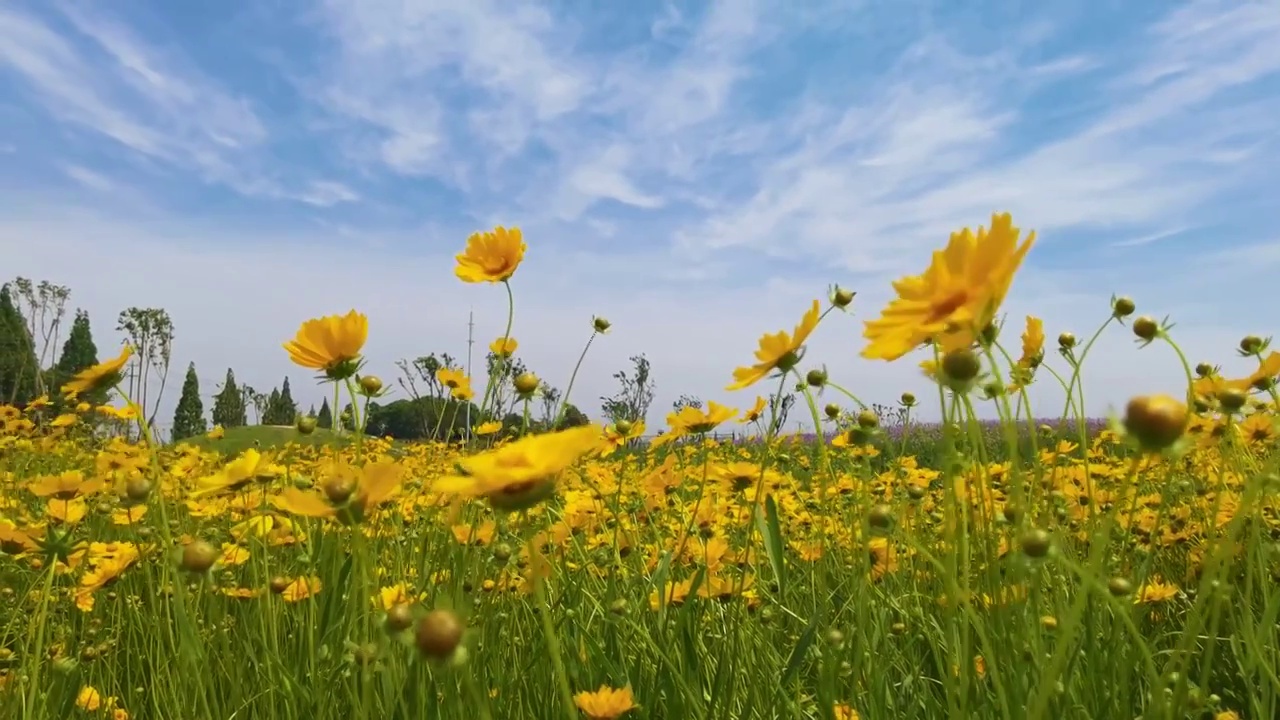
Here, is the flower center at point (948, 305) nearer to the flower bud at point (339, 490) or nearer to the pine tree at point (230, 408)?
the flower bud at point (339, 490)

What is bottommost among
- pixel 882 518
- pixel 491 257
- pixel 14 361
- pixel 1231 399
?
pixel 882 518

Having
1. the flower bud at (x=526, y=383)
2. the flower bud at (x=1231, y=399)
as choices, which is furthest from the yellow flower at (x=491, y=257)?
the flower bud at (x=1231, y=399)

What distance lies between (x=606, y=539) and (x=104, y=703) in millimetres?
868

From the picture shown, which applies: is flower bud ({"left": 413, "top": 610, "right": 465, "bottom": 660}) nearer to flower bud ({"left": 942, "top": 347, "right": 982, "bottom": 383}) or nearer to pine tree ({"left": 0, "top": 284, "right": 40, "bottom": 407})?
flower bud ({"left": 942, "top": 347, "right": 982, "bottom": 383})

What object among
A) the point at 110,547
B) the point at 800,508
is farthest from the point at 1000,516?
the point at 110,547

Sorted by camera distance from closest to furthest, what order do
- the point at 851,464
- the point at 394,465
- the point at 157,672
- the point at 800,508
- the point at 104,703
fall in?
the point at 394,465, the point at 104,703, the point at 157,672, the point at 851,464, the point at 800,508

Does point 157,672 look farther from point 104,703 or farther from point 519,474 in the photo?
point 519,474

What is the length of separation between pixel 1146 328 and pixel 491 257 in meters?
0.96

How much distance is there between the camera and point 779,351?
43.3 inches

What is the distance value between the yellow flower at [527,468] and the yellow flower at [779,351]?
0.52 metres

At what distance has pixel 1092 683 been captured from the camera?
0.93m

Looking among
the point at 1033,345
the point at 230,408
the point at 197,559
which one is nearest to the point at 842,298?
the point at 1033,345

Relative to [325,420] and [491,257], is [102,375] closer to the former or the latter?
[491,257]

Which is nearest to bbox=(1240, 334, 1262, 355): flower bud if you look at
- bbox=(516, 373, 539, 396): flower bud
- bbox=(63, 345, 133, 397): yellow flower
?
bbox=(516, 373, 539, 396): flower bud
